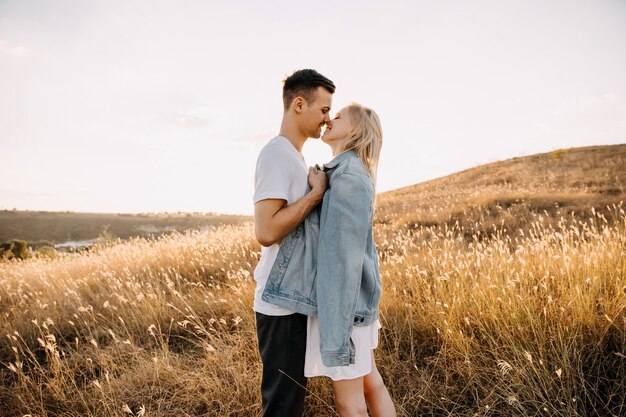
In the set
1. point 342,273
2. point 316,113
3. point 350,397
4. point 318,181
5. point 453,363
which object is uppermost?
point 316,113

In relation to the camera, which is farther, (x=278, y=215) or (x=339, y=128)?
(x=339, y=128)

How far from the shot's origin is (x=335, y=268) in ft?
5.85

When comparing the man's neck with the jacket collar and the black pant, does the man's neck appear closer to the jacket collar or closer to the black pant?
the jacket collar

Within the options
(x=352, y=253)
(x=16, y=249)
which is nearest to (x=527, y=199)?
(x=352, y=253)

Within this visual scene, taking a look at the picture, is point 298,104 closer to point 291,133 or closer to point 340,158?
point 291,133

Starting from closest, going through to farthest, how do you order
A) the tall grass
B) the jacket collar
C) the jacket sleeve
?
the jacket sleeve, the jacket collar, the tall grass

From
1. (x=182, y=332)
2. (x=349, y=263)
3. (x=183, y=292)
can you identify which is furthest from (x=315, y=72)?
(x=183, y=292)

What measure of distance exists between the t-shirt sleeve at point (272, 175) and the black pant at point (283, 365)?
696mm

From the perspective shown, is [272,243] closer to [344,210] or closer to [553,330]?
[344,210]

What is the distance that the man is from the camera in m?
1.88

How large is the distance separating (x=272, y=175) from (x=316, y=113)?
0.59 metres

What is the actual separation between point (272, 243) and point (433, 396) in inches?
83.4

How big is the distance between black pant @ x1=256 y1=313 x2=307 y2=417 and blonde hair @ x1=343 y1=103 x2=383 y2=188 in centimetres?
100

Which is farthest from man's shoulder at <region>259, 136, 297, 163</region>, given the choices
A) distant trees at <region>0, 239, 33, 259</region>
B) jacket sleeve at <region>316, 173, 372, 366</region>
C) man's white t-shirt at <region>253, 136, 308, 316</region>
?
distant trees at <region>0, 239, 33, 259</region>
